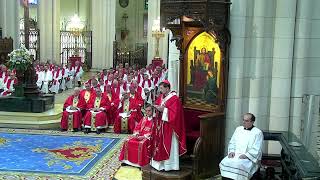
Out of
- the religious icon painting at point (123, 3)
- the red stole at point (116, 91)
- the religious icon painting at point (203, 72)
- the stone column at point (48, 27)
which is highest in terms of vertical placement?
the religious icon painting at point (123, 3)

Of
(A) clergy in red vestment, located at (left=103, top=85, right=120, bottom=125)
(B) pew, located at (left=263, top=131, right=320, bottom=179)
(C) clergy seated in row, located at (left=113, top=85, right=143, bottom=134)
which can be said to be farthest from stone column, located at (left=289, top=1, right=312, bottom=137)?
(A) clergy in red vestment, located at (left=103, top=85, right=120, bottom=125)

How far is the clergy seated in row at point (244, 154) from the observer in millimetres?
7988

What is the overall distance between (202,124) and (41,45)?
21.0 meters

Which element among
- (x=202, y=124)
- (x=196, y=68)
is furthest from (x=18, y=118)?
(x=202, y=124)

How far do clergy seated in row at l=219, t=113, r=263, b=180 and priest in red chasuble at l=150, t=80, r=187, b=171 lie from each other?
102 centimetres

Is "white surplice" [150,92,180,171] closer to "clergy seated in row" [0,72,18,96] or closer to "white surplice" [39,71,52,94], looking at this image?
"clergy seated in row" [0,72,18,96]

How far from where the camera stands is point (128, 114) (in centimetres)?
1397

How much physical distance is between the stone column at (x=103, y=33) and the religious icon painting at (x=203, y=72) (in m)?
19.4

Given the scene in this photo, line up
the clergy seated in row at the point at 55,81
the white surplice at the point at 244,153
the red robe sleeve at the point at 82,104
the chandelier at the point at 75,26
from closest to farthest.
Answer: the white surplice at the point at 244,153 → the red robe sleeve at the point at 82,104 → the clergy seated in row at the point at 55,81 → the chandelier at the point at 75,26

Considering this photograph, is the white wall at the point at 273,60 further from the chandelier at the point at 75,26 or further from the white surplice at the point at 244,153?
the chandelier at the point at 75,26

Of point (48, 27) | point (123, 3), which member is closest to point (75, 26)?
point (48, 27)

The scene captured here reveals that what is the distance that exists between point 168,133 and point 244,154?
1.44m

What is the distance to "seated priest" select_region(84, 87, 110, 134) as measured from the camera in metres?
13.9

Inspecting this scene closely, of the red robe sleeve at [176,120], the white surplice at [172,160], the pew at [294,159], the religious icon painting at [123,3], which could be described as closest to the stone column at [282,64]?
the pew at [294,159]
